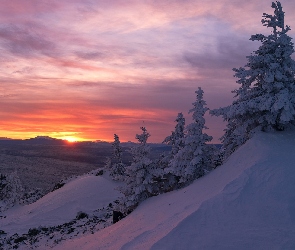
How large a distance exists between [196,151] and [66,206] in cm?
2240

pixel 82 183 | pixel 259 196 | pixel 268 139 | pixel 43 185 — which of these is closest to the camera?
pixel 259 196

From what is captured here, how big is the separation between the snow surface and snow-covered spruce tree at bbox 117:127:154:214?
392 inches

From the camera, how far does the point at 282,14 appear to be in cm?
2138

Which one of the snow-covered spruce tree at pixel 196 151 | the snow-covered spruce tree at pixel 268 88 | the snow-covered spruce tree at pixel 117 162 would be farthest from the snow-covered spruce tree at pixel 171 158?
the snow-covered spruce tree at pixel 117 162

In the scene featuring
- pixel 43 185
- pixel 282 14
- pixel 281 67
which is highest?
pixel 282 14

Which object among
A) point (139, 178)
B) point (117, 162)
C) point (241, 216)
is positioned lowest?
point (117, 162)

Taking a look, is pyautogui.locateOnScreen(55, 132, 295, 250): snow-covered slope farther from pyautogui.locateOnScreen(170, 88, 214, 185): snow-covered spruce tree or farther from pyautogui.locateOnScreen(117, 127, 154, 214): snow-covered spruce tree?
pyautogui.locateOnScreen(117, 127, 154, 214): snow-covered spruce tree

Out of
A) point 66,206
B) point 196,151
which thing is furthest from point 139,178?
point 66,206

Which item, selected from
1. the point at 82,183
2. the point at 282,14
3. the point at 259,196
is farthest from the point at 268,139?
the point at 82,183

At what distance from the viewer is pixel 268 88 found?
21047mm

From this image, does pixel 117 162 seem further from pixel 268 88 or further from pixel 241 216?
pixel 241 216

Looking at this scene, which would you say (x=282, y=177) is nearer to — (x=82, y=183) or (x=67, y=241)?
(x=67, y=241)

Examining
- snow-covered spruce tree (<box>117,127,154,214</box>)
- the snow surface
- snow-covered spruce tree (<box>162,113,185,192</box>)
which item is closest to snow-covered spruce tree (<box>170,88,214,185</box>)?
snow-covered spruce tree (<box>162,113,185,192</box>)

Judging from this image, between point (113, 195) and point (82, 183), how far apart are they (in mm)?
7816
